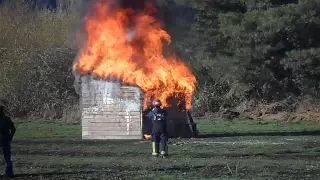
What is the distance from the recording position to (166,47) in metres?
29.4

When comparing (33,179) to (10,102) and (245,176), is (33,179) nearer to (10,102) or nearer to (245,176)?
(245,176)

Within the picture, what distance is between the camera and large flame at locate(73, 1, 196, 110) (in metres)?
28.8

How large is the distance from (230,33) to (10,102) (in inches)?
604

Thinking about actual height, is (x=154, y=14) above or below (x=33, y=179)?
above

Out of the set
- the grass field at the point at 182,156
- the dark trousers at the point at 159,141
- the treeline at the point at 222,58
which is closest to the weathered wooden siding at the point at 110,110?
the grass field at the point at 182,156

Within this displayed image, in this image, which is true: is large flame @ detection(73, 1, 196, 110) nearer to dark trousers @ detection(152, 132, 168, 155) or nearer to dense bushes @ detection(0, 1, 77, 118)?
dark trousers @ detection(152, 132, 168, 155)

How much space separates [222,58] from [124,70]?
1620cm

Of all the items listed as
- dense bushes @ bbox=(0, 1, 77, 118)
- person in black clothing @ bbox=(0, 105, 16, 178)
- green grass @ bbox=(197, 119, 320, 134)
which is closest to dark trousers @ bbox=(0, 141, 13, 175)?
person in black clothing @ bbox=(0, 105, 16, 178)

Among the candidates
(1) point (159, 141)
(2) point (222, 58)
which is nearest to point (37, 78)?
(2) point (222, 58)

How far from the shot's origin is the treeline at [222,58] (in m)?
40.4

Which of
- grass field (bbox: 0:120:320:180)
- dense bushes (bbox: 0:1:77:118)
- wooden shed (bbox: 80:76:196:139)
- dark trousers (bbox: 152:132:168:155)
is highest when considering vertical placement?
dense bushes (bbox: 0:1:77:118)

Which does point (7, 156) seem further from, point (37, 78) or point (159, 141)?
point (37, 78)

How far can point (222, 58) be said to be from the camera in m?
44.2

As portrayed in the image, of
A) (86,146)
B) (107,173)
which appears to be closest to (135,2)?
(86,146)
